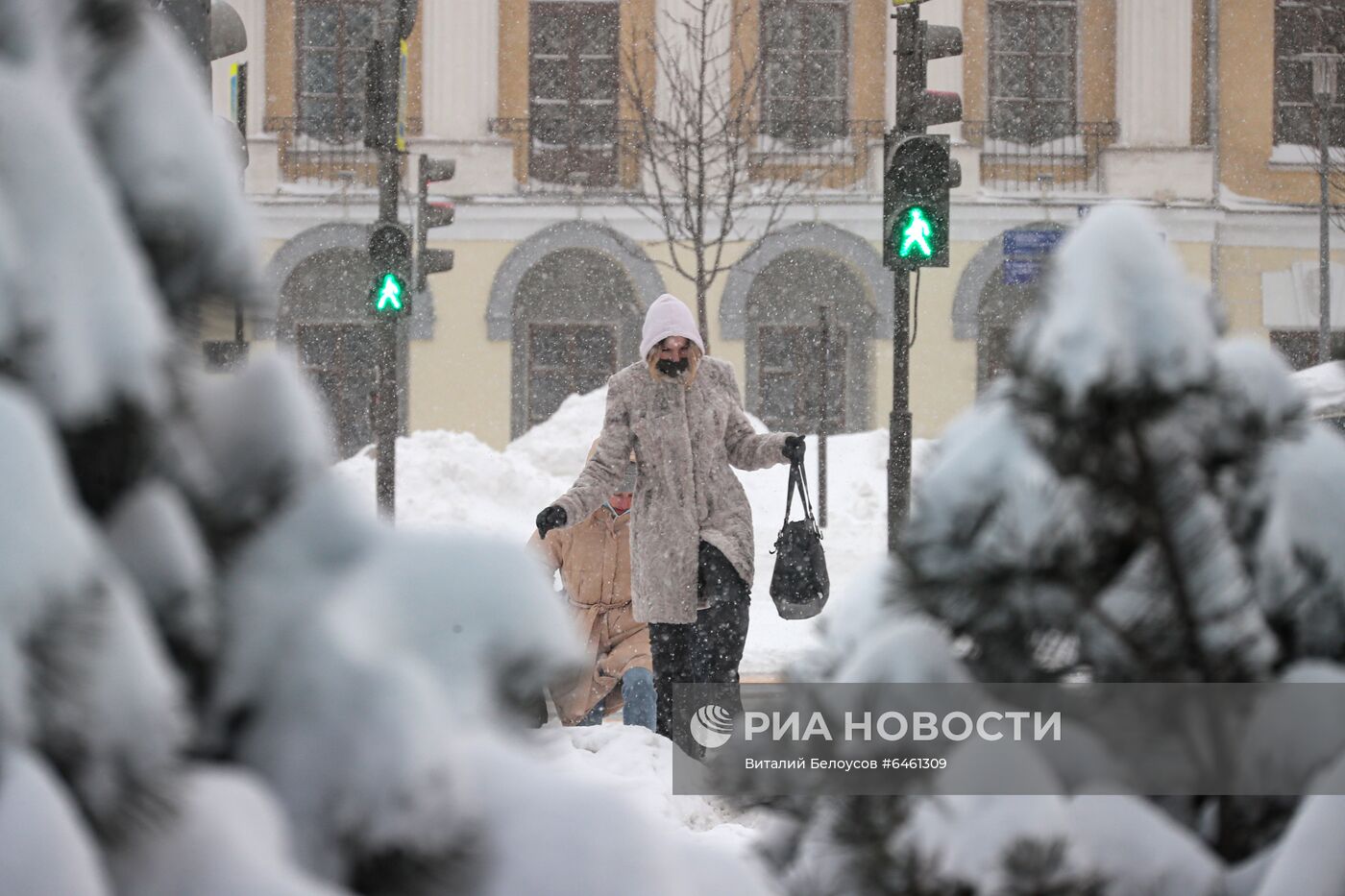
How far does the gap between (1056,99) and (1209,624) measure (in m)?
24.6

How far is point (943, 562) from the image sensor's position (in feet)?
3.82

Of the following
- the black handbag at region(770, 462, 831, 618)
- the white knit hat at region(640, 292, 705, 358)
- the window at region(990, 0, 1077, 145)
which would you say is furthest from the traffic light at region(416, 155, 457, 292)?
the window at region(990, 0, 1077, 145)

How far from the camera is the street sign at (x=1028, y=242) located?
46.4 ft

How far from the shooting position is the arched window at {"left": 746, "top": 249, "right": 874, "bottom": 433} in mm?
23359

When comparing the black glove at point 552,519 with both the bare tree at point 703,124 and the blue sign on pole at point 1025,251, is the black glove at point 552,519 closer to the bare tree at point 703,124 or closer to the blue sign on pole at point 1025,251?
the blue sign on pole at point 1025,251

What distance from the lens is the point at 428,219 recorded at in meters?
13.9

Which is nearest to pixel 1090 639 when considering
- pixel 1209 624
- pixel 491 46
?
pixel 1209 624

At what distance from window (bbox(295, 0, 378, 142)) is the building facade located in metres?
0.04

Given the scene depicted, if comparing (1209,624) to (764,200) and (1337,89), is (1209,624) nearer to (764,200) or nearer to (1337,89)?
(764,200)

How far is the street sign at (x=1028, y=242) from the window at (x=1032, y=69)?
9434mm

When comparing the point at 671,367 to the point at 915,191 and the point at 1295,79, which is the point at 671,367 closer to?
the point at 915,191

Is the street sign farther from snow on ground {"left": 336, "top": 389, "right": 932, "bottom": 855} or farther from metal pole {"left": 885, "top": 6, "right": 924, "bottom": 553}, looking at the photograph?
metal pole {"left": 885, "top": 6, "right": 924, "bottom": 553}

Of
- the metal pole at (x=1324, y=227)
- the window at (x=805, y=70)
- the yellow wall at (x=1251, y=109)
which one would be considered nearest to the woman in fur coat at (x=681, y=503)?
the metal pole at (x=1324, y=227)

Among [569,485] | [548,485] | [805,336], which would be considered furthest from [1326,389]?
[805,336]
